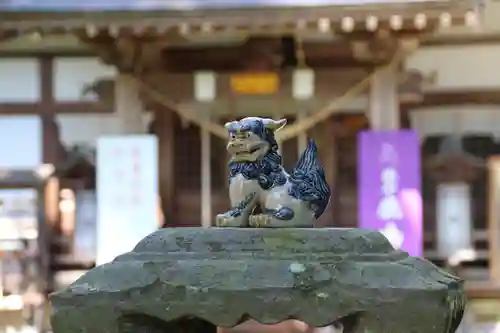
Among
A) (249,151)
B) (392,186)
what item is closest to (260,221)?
(249,151)

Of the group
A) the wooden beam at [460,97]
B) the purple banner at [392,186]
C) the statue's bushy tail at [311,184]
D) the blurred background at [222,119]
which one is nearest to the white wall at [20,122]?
the blurred background at [222,119]

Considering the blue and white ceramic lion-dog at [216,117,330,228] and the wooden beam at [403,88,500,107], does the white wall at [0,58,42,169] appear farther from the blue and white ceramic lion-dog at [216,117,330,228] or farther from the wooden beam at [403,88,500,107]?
Answer: the blue and white ceramic lion-dog at [216,117,330,228]

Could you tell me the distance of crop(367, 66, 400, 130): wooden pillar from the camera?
8117 mm

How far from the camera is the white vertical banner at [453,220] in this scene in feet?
28.9

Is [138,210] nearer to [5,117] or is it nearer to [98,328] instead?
[5,117]

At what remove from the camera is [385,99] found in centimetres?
814

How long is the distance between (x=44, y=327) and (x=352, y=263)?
5.91m

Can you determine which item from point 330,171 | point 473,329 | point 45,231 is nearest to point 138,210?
point 45,231

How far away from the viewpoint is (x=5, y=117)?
9438mm

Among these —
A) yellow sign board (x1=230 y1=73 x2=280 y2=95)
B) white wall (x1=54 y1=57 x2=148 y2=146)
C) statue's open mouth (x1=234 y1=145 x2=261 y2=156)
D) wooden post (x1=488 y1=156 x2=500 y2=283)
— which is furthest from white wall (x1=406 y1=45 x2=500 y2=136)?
statue's open mouth (x1=234 y1=145 x2=261 y2=156)

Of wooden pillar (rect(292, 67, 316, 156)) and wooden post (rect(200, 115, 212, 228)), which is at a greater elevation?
wooden pillar (rect(292, 67, 316, 156))

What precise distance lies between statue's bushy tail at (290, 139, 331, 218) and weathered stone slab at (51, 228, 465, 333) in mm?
251

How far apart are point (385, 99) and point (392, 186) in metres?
0.83

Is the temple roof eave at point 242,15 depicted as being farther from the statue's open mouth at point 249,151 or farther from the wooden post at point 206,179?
the statue's open mouth at point 249,151
